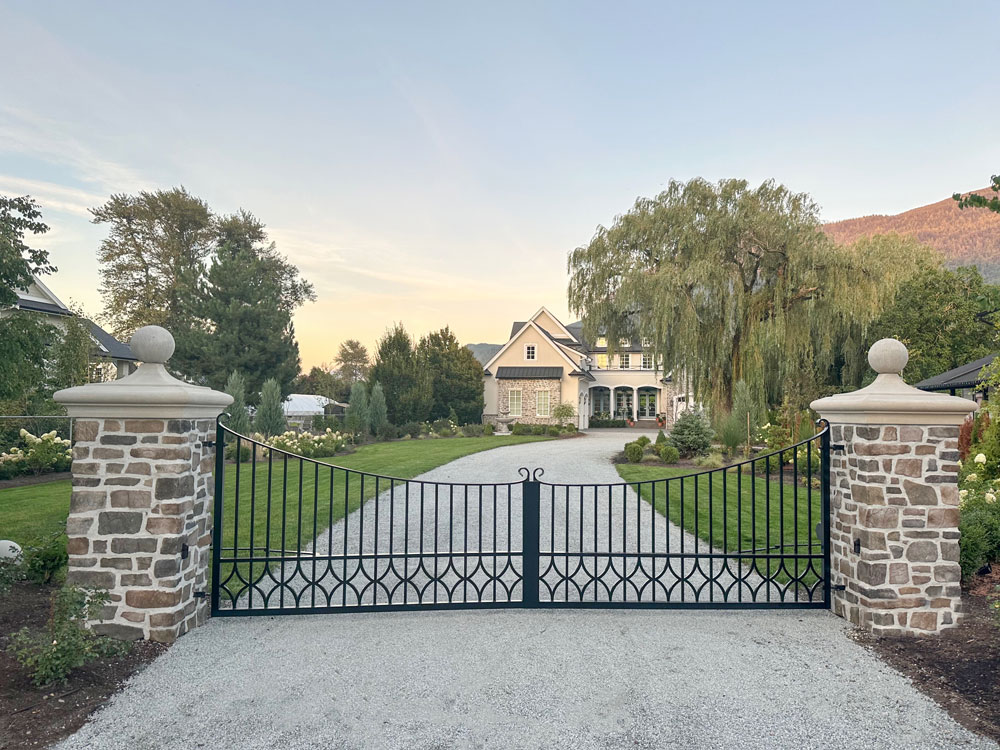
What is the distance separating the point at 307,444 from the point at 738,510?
1439 cm

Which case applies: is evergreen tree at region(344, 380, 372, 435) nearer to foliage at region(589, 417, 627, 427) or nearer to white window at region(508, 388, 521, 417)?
white window at region(508, 388, 521, 417)

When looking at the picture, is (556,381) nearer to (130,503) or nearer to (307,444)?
(307,444)

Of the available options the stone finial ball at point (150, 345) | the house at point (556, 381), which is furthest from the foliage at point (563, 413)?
the stone finial ball at point (150, 345)

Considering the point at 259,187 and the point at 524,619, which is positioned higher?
the point at 259,187

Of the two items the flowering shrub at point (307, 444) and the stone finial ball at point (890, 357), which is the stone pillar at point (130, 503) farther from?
the flowering shrub at point (307, 444)

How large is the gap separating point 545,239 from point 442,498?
10.3 metres

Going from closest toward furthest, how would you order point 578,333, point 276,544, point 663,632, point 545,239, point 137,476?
point 137,476 → point 663,632 → point 276,544 → point 545,239 → point 578,333

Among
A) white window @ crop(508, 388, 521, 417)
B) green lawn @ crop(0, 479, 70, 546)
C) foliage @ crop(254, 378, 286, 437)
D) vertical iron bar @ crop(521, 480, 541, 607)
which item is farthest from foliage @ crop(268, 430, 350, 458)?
white window @ crop(508, 388, 521, 417)

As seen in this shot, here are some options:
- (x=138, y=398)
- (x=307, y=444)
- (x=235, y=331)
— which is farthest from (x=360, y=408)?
(x=138, y=398)

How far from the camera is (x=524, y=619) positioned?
179 inches

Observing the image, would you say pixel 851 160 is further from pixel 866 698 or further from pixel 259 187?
pixel 259 187

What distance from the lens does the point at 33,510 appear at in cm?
854

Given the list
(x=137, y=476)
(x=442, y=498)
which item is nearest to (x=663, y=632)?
(x=137, y=476)

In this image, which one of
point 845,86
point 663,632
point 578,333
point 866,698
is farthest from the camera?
point 578,333
